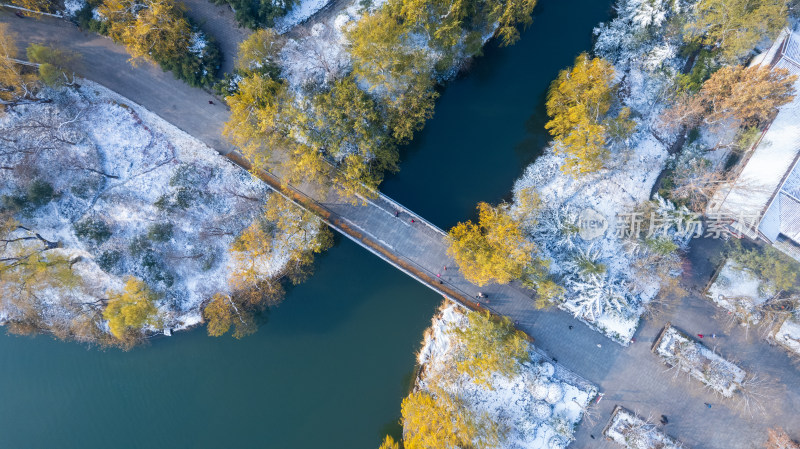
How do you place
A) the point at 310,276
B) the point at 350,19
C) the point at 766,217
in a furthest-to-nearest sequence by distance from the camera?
the point at 310,276
the point at 350,19
the point at 766,217

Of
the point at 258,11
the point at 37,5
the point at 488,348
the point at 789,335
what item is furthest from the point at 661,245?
the point at 37,5

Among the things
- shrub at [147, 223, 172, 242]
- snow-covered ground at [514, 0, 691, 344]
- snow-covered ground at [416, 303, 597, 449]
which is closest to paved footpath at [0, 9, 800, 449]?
snow-covered ground at [416, 303, 597, 449]

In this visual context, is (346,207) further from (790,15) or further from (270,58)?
(790,15)

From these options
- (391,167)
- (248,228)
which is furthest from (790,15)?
(248,228)

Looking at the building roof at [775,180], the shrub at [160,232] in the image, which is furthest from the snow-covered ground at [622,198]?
the shrub at [160,232]

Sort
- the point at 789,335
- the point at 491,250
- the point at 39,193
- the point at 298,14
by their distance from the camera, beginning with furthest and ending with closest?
the point at 298,14 → the point at 789,335 → the point at 39,193 → the point at 491,250

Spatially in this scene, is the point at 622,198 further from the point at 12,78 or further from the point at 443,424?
the point at 12,78
